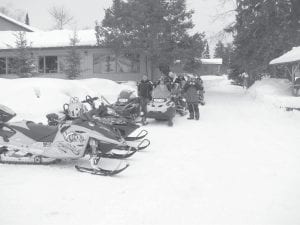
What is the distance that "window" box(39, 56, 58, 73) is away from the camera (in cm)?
2733

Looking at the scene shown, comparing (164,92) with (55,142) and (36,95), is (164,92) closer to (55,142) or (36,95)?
(36,95)

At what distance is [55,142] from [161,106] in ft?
19.4

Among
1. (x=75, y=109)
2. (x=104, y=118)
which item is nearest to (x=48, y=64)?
(x=75, y=109)

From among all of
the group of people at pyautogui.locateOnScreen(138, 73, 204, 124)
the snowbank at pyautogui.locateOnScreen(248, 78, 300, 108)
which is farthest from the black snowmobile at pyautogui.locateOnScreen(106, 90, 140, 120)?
the snowbank at pyautogui.locateOnScreen(248, 78, 300, 108)

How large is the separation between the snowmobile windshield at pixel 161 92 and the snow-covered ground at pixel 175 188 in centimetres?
285

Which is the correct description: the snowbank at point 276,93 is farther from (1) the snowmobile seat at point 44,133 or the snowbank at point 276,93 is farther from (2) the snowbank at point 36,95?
(1) the snowmobile seat at point 44,133

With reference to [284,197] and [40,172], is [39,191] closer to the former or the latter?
[40,172]

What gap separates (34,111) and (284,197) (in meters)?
8.59

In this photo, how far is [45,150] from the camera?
610cm

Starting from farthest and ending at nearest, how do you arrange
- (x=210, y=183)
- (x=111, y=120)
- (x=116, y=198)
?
1. (x=111, y=120)
2. (x=210, y=183)
3. (x=116, y=198)

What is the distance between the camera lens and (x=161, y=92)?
11.9 metres

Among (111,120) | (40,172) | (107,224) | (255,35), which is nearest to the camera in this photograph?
(107,224)

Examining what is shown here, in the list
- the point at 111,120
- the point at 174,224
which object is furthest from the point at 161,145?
the point at 174,224

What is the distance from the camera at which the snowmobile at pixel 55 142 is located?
5.96m
